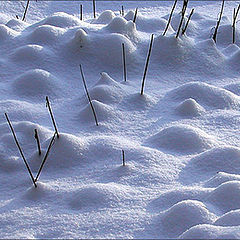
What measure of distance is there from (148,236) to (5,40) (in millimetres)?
1637

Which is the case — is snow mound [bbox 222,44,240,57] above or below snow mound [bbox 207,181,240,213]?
below

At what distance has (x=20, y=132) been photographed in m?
2.08

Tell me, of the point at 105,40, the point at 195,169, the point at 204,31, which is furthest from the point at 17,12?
the point at 195,169

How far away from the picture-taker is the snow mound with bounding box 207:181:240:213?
165 centimetres

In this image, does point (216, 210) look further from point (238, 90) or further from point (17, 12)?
point (17, 12)

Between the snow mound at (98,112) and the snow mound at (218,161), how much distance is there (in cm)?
46

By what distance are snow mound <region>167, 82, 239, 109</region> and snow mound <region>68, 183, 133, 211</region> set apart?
31.2 inches

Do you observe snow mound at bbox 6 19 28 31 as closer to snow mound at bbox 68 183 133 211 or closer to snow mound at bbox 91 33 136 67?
snow mound at bbox 91 33 136 67

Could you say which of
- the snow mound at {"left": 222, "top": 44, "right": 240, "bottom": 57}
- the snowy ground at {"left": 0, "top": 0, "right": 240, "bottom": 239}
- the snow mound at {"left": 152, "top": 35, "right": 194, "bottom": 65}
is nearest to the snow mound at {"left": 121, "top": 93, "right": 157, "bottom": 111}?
the snowy ground at {"left": 0, "top": 0, "right": 240, "bottom": 239}

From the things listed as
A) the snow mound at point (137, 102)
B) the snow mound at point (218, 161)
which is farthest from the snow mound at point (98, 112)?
the snow mound at point (218, 161)

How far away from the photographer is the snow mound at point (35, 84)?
2432 millimetres

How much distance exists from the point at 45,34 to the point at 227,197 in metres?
1.53

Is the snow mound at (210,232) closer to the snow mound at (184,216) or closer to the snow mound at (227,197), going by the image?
the snow mound at (184,216)

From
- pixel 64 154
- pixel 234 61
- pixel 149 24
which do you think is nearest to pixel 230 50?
pixel 234 61
